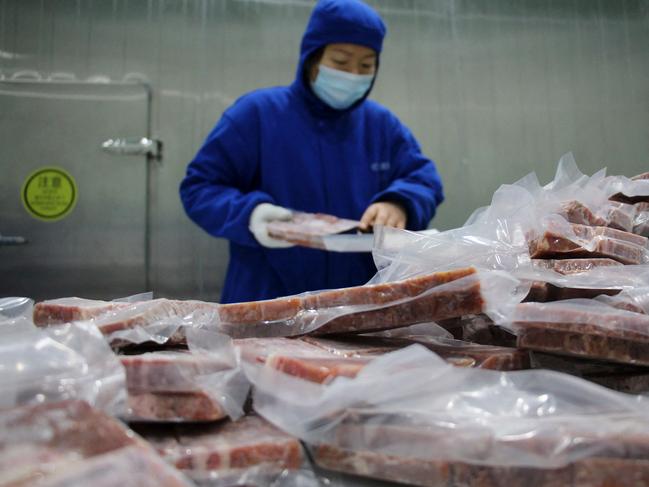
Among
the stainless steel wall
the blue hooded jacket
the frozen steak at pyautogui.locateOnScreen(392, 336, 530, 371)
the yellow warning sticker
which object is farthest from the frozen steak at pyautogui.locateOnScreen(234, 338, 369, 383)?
the yellow warning sticker

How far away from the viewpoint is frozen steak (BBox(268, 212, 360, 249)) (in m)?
1.52

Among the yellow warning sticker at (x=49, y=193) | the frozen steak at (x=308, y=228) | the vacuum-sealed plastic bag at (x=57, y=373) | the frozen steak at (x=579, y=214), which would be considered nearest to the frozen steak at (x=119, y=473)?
the vacuum-sealed plastic bag at (x=57, y=373)

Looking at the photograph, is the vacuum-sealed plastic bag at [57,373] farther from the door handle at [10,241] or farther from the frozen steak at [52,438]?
the door handle at [10,241]

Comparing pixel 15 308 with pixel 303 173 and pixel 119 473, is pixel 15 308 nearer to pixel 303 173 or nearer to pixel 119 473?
pixel 119 473

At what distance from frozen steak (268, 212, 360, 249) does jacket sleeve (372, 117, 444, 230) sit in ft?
1.15

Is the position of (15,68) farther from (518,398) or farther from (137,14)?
(518,398)

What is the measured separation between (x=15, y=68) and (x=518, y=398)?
3021 millimetres

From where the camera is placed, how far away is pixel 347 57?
2.02 meters

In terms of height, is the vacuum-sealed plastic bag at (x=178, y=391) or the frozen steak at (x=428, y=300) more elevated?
the frozen steak at (x=428, y=300)

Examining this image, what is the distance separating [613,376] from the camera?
0.65 m

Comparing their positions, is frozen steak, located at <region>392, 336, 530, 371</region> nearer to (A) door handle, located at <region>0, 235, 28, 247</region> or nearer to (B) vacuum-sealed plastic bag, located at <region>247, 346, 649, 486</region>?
(B) vacuum-sealed plastic bag, located at <region>247, 346, 649, 486</region>

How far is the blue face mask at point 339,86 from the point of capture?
6.59 ft

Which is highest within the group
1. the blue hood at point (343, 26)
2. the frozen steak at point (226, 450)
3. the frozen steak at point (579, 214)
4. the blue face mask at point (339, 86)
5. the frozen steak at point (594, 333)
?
the blue hood at point (343, 26)

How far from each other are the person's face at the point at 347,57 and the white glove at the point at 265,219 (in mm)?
590
